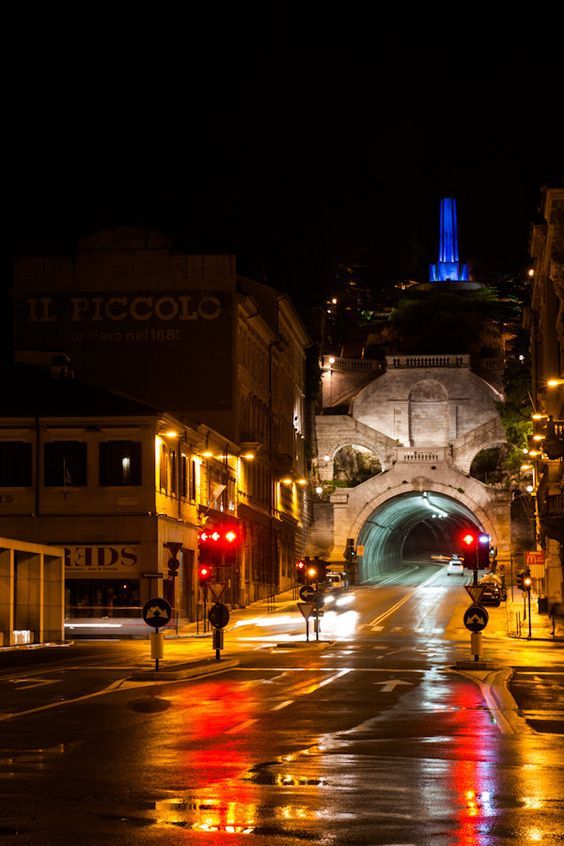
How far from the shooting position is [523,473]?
322ft

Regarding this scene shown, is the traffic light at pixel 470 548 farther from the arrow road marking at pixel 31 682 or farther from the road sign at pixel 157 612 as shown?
the arrow road marking at pixel 31 682

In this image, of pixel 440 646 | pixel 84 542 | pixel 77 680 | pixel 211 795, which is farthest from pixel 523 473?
pixel 211 795

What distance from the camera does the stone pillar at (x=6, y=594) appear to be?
133ft

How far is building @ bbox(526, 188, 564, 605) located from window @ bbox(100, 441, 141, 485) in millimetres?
16623

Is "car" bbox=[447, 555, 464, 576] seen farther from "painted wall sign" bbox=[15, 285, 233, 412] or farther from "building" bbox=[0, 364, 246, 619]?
"building" bbox=[0, 364, 246, 619]

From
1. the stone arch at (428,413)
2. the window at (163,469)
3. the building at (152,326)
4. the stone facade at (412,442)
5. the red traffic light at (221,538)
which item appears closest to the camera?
the red traffic light at (221,538)

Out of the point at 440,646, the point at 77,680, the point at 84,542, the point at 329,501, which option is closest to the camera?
the point at 77,680

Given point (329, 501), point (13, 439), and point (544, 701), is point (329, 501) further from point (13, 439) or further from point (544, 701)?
point (544, 701)

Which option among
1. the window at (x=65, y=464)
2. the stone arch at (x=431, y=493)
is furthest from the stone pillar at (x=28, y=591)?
the stone arch at (x=431, y=493)

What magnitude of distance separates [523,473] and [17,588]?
6049 cm

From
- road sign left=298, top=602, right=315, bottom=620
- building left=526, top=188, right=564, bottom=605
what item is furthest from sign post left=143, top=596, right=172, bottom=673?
building left=526, top=188, right=564, bottom=605

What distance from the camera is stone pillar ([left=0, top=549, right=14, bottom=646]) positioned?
1591 inches

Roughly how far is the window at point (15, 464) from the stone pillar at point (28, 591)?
13.9 metres

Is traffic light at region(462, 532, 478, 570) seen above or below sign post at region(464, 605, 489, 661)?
above
